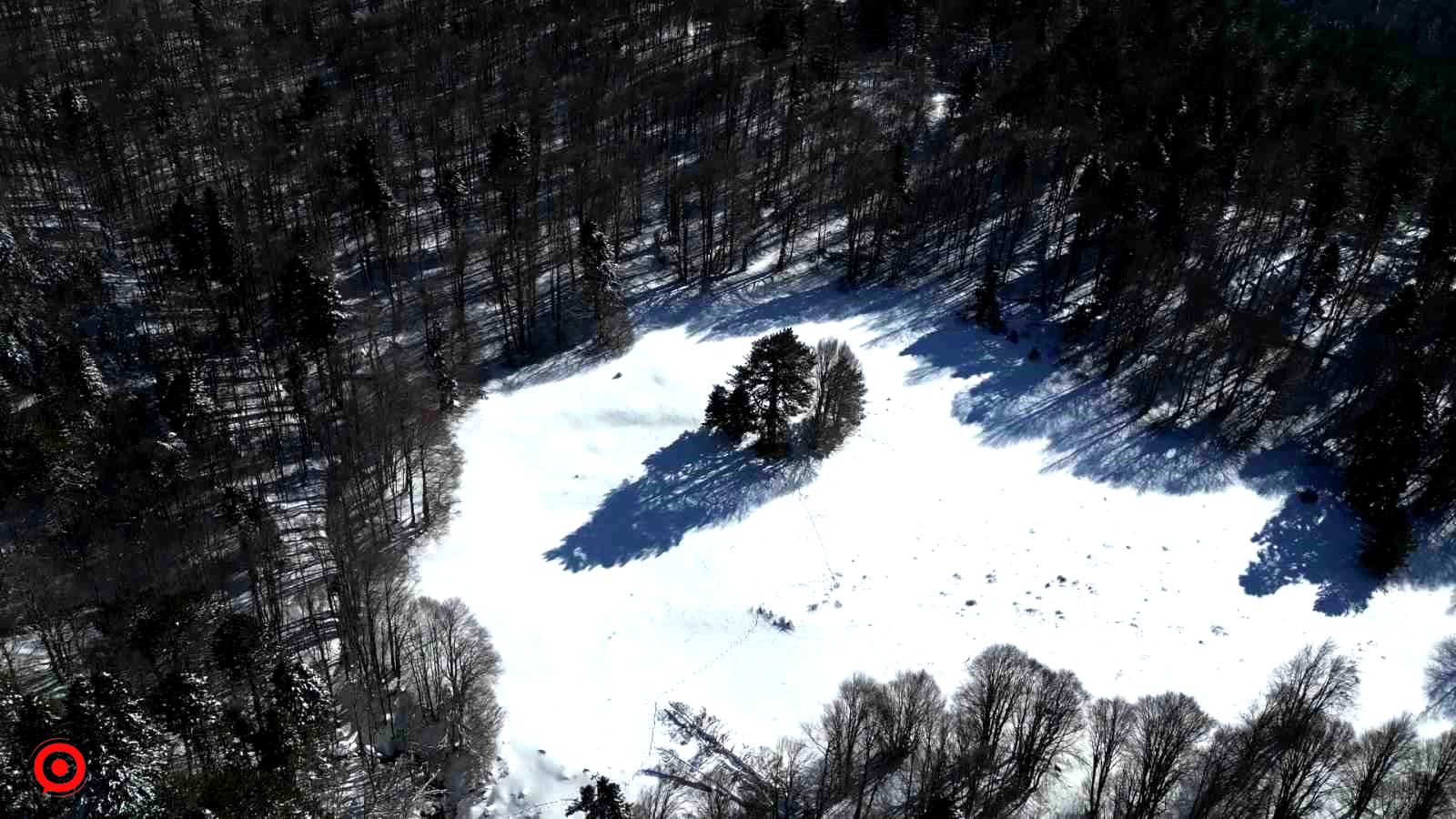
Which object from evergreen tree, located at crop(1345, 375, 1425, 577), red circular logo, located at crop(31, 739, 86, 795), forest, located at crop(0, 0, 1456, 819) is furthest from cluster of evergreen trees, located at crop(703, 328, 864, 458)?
red circular logo, located at crop(31, 739, 86, 795)

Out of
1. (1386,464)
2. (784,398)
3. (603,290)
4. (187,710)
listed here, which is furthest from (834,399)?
(187,710)

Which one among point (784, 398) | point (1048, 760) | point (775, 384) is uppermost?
point (775, 384)

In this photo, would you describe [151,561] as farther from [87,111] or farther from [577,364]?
[87,111]

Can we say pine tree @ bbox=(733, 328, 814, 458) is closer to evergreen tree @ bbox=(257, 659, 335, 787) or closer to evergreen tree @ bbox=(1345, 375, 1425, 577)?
evergreen tree @ bbox=(257, 659, 335, 787)

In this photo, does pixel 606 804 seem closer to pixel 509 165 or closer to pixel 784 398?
pixel 784 398

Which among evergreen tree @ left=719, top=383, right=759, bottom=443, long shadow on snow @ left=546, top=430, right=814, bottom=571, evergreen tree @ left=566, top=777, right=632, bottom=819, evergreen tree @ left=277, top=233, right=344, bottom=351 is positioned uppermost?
evergreen tree @ left=277, top=233, right=344, bottom=351

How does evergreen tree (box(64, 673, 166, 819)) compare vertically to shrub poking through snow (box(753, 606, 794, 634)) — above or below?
above

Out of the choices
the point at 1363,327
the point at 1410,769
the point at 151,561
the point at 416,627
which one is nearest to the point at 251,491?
the point at 151,561
